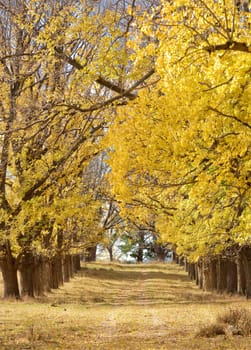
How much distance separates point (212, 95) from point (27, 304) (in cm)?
1427

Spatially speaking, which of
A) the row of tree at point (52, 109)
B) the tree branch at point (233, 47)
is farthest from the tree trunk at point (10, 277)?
the tree branch at point (233, 47)

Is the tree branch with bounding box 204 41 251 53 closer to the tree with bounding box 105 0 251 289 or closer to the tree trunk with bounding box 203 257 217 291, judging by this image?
the tree with bounding box 105 0 251 289

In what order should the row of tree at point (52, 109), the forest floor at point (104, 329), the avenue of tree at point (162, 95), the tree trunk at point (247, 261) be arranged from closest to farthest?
the avenue of tree at point (162, 95), the row of tree at point (52, 109), the forest floor at point (104, 329), the tree trunk at point (247, 261)

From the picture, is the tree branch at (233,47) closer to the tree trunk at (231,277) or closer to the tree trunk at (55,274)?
the tree trunk at (231,277)

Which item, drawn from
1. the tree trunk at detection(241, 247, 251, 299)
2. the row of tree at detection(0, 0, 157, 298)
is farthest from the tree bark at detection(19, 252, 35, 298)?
the tree trunk at detection(241, 247, 251, 299)

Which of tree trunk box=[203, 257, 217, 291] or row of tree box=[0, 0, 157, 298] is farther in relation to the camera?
tree trunk box=[203, 257, 217, 291]

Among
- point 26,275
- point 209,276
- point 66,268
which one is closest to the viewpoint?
point 26,275

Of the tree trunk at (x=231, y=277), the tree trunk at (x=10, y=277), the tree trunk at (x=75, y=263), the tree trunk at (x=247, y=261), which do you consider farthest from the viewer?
the tree trunk at (x=75, y=263)

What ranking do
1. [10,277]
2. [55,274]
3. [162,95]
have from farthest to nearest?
[55,274], [10,277], [162,95]

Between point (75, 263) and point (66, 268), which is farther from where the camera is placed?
point (75, 263)

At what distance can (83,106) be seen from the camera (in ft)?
34.8

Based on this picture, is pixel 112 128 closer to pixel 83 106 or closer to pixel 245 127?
pixel 83 106

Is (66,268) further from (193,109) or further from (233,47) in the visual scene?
(233,47)

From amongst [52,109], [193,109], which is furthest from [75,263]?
[193,109]
